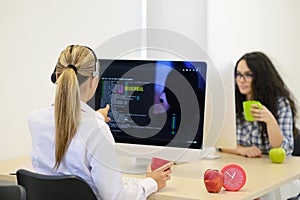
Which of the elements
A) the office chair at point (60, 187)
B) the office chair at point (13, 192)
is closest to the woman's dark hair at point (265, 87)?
the office chair at point (60, 187)

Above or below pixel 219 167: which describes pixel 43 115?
above

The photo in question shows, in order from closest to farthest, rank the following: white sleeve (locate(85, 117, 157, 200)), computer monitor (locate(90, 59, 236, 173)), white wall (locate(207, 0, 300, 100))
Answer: white sleeve (locate(85, 117, 157, 200)) < computer monitor (locate(90, 59, 236, 173)) < white wall (locate(207, 0, 300, 100))

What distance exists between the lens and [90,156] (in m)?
1.88

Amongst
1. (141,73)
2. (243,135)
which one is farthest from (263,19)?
(141,73)

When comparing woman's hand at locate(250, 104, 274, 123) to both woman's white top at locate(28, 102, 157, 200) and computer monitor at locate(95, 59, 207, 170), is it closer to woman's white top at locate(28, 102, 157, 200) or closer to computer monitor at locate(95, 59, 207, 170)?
computer monitor at locate(95, 59, 207, 170)

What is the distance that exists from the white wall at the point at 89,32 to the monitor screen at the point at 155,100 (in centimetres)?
52

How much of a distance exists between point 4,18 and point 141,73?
759mm

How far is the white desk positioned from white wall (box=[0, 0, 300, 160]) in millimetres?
321

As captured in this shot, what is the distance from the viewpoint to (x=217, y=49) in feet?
13.6

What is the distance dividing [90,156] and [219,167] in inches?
33.2

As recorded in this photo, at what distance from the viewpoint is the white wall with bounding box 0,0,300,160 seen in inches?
109

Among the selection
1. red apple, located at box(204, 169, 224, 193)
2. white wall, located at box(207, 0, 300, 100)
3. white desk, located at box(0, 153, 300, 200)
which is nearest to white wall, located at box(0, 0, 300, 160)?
white wall, located at box(207, 0, 300, 100)

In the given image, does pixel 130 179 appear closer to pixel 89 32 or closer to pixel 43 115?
pixel 43 115

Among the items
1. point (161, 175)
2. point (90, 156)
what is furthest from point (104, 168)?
point (161, 175)
